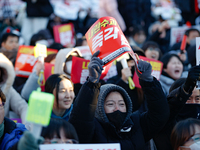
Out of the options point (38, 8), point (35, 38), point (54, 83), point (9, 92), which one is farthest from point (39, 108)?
point (38, 8)

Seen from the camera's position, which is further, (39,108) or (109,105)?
(109,105)

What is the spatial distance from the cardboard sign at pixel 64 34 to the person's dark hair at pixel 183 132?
466 centimetres

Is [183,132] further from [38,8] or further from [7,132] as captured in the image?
[38,8]

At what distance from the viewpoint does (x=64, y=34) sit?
7.12m

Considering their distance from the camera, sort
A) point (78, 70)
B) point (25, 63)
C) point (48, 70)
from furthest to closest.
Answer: point (25, 63) < point (48, 70) < point (78, 70)

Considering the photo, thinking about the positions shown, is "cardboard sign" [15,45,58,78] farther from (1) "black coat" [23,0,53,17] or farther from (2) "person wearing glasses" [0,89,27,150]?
(1) "black coat" [23,0,53,17]

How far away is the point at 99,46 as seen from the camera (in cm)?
268

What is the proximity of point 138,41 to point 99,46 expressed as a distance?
204 inches

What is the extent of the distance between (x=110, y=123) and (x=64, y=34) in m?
4.72

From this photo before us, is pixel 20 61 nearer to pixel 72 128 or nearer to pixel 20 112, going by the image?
pixel 20 112

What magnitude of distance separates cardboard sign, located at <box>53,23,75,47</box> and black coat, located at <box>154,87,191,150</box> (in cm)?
428

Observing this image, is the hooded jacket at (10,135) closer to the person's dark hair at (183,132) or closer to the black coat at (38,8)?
the person's dark hair at (183,132)

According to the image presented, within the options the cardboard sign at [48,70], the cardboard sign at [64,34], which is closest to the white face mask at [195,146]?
the cardboard sign at [48,70]

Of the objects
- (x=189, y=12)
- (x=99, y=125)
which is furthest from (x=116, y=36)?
(x=189, y=12)
